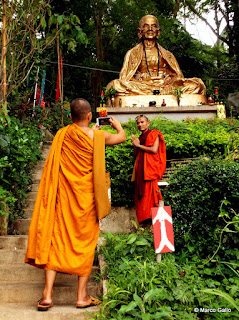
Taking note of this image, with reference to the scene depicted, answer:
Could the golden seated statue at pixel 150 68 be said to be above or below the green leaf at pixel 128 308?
above

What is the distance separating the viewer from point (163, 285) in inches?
117

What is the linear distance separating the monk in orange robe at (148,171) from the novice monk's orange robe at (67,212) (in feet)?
4.81

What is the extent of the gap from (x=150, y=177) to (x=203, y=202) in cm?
120

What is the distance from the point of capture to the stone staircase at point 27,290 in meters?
3.02

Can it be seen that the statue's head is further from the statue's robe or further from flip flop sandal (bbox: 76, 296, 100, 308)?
flip flop sandal (bbox: 76, 296, 100, 308)

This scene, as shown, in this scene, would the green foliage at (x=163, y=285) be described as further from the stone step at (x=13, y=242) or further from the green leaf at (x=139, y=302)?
the stone step at (x=13, y=242)

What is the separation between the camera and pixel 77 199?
10.6 ft

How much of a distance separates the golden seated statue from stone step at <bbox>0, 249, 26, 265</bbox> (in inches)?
286

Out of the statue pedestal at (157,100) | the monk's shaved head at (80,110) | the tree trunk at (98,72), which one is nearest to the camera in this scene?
the monk's shaved head at (80,110)

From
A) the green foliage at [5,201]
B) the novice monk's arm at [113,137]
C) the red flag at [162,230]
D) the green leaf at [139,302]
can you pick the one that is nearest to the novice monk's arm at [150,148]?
the novice monk's arm at [113,137]

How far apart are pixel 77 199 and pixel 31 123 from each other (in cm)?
409

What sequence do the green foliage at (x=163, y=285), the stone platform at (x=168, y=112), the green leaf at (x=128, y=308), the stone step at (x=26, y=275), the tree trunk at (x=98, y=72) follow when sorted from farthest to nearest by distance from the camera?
the tree trunk at (x=98, y=72)
the stone platform at (x=168, y=112)
the stone step at (x=26, y=275)
the green foliage at (x=163, y=285)
the green leaf at (x=128, y=308)

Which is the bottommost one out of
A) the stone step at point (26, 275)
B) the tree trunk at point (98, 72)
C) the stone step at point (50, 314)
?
the stone step at point (50, 314)

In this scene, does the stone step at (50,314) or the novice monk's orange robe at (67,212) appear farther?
the novice monk's orange robe at (67,212)
